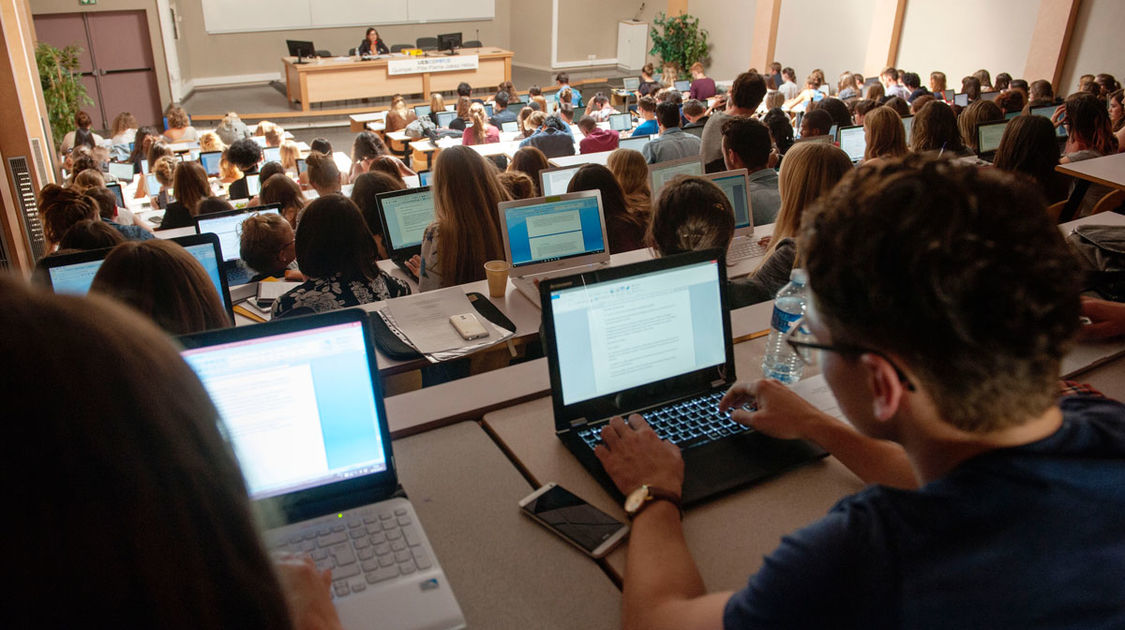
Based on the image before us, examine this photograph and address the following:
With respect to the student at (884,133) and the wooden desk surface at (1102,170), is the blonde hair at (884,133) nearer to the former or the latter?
the student at (884,133)

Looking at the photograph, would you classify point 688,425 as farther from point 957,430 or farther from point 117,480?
point 117,480

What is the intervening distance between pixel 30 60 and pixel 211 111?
5315mm

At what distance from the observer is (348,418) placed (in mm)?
1258

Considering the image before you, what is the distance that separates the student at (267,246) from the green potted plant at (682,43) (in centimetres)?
1236

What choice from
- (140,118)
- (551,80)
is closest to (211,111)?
(140,118)

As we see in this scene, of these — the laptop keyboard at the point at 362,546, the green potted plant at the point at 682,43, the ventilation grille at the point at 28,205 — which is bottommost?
the ventilation grille at the point at 28,205

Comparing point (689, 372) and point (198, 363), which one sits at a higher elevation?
point (198, 363)

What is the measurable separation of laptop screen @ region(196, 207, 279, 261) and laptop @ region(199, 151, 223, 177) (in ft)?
11.6

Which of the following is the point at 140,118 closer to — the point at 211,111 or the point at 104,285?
the point at 211,111

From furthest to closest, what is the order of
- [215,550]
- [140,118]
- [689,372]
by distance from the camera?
[140,118], [689,372], [215,550]

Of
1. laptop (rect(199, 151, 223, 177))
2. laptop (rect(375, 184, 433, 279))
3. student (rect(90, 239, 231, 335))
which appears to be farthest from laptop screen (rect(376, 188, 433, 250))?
laptop (rect(199, 151, 223, 177))

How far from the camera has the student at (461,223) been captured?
3.22m

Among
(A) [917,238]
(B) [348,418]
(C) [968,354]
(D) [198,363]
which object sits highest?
(A) [917,238]

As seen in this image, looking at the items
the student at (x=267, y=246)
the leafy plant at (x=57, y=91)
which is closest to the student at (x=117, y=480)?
the student at (x=267, y=246)
